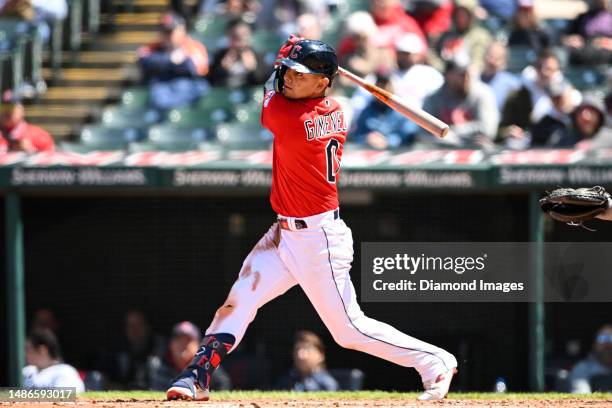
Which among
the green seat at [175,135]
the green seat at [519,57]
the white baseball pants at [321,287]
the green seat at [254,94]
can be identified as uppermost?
the green seat at [519,57]

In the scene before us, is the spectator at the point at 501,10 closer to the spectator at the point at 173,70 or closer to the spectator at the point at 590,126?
the spectator at the point at 590,126

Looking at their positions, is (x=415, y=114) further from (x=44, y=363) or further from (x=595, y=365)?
(x=44, y=363)

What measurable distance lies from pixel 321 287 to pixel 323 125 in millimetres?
732

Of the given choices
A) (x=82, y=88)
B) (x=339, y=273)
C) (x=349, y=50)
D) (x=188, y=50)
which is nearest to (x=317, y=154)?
(x=339, y=273)

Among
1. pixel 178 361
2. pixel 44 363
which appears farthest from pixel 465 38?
pixel 44 363

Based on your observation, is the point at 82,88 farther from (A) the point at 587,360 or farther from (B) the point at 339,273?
(B) the point at 339,273

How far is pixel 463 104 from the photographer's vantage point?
31.9 ft

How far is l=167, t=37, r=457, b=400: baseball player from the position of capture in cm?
552

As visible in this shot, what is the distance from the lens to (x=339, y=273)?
560 centimetres

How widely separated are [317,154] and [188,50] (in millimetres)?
5734

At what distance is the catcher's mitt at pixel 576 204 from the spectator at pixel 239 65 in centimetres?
528

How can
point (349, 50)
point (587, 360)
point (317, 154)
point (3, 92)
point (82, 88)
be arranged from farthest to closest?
point (82, 88)
point (3, 92)
point (349, 50)
point (587, 360)
point (317, 154)

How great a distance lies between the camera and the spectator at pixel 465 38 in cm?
1062

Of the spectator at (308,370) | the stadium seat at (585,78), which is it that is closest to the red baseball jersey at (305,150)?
the spectator at (308,370)
